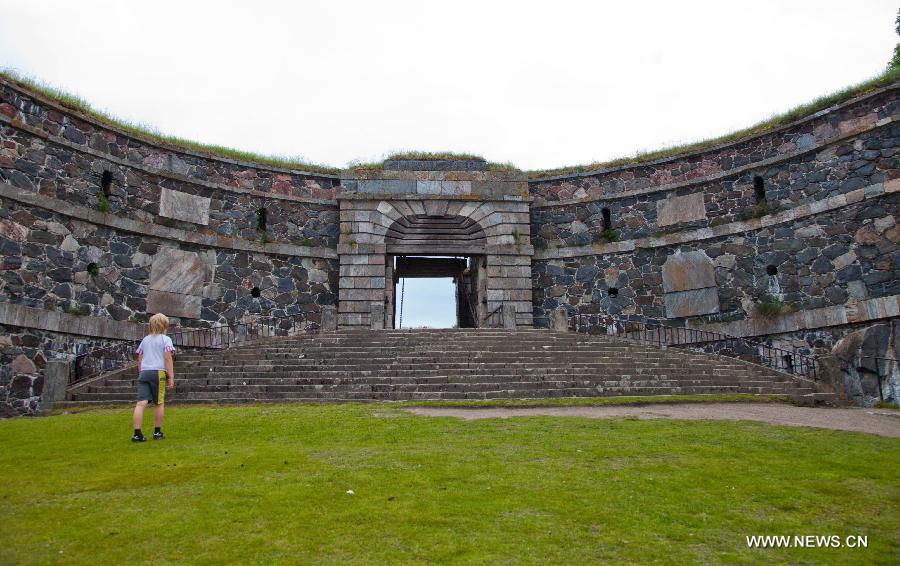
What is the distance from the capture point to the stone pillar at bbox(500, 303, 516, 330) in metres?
19.0

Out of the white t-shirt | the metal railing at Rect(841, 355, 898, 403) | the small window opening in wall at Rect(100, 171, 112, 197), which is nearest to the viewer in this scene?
the white t-shirt

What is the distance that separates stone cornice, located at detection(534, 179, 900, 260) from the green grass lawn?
982cm

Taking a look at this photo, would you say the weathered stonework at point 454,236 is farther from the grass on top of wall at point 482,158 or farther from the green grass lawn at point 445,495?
the green grass lawn at point 445,495

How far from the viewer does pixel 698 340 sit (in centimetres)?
1847

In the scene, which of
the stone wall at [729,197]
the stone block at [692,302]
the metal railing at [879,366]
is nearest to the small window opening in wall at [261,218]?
the stone wall at [729,197]

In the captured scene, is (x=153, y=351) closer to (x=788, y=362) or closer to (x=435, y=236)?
(x=435, y=236)

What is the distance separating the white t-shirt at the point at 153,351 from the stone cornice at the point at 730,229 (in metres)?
14.9

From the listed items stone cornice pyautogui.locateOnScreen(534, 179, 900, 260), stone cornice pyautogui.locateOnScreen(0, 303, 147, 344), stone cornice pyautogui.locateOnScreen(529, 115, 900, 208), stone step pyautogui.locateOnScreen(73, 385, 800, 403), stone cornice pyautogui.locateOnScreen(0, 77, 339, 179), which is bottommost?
stone step pyautogui.locateOnScreen(73, 385, 800, 403)

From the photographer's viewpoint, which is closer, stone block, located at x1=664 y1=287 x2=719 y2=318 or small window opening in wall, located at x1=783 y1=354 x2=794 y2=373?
small window opening in wall, located at x1=783 y1=354 x2=794 y2=373

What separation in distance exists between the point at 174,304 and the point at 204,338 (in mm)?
1171

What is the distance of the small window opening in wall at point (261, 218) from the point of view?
784 inches

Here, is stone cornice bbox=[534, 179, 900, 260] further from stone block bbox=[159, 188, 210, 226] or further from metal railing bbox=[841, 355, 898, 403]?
stone block bbox=[159, 188, 210, 226]

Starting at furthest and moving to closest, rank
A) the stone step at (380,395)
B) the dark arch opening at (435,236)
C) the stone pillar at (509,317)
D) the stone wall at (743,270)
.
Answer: the dark arch opening at (435,236) < the stone pillar at (509,317) < the stone wall at (743,270) < the stone step at (380,395)

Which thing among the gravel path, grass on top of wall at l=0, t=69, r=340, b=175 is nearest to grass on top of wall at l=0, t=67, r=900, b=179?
grass on top of wall at l=0, t=69, r=340, b=175
